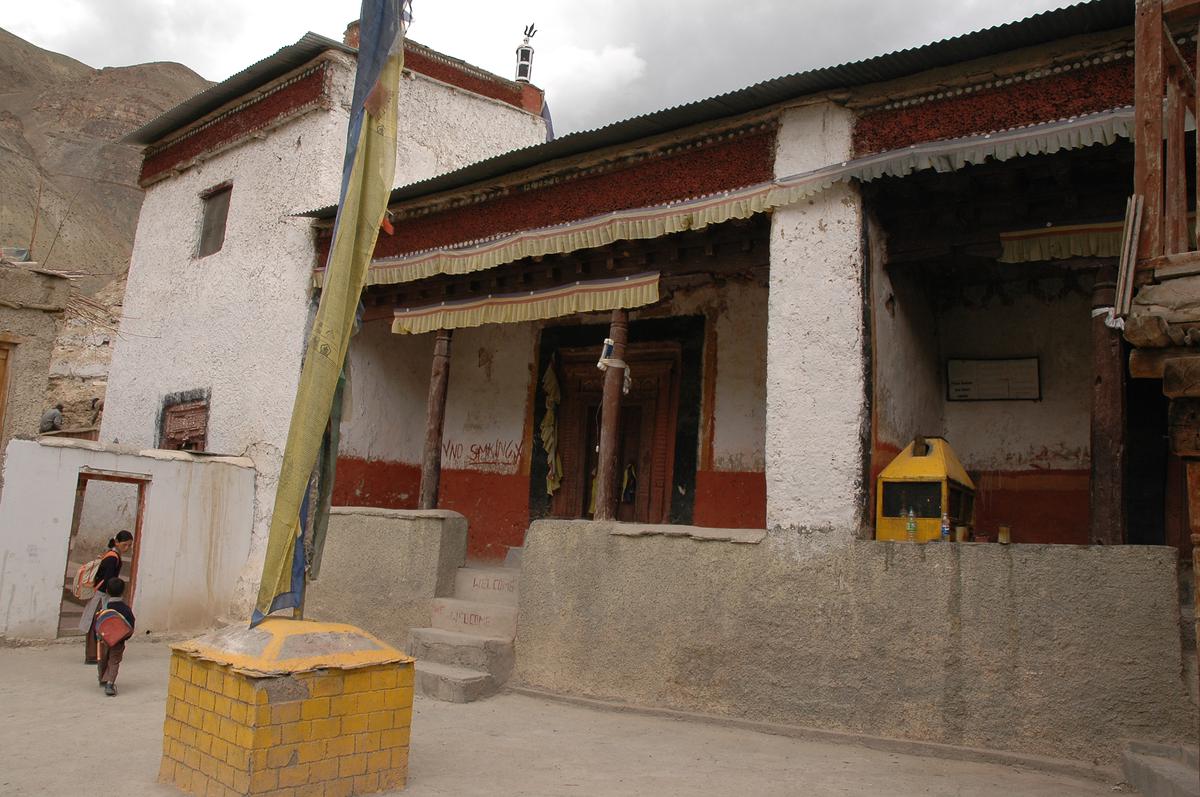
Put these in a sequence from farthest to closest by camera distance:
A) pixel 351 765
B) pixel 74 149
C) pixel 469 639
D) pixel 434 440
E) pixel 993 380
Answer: pixel 74 149 < pixel 434 440 < pixel 993 380 < pixel 469 639 < pixel 351 765

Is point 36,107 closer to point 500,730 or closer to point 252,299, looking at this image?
point 252,299

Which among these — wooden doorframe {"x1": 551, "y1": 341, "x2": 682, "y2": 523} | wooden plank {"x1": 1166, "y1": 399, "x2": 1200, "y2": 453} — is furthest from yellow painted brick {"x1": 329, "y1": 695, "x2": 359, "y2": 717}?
wooden doorframe {"x1": 551, "y1": 341, "x2": 682, "y2": 523}

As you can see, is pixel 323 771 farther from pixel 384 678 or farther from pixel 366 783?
pixel 384 678

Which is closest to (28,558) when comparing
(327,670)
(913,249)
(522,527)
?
(522,527)

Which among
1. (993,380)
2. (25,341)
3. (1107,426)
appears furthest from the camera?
(25,341)

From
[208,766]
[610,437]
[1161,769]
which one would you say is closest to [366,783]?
[208,766]

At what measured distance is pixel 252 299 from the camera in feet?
36.8

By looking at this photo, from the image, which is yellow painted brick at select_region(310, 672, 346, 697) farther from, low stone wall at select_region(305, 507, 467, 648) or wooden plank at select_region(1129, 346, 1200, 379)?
low stone wall at select_region(305, 507, 467, 648)

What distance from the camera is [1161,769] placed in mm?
4340

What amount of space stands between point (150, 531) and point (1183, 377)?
9.46 meters

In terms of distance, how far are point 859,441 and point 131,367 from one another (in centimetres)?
1106

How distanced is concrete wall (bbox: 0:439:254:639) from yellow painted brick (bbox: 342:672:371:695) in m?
6.06

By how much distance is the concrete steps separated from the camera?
4.09 meters

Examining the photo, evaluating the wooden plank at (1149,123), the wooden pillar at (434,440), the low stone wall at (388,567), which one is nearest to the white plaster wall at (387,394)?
the wooden pillar at (434,440)
